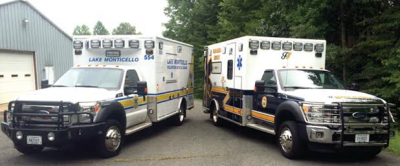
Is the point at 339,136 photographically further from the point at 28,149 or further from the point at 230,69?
the point at 28,149

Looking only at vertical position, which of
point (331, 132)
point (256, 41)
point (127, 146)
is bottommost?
point (127, 146)

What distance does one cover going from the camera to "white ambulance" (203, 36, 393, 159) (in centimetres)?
623

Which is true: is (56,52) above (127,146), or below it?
above

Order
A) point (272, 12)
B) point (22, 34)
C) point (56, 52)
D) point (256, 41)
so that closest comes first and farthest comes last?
point (256, 41)
point (272, 12)
point (22, 34)
point (56, 52)

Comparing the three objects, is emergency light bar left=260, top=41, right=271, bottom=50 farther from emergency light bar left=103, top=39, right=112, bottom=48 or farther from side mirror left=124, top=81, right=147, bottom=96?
emergency light bar left=103, top=39, right=112, bottom=48

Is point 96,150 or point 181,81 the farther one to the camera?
point 181,81

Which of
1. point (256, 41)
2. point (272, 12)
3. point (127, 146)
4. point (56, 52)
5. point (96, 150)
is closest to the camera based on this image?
point (96, 150)

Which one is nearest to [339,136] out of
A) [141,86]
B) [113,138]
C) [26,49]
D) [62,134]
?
[141,86]

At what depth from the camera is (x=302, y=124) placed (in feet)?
21.2

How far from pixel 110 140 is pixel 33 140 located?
57.1 inches

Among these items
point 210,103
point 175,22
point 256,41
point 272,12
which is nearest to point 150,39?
point 256,41

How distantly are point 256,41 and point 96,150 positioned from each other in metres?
4.77

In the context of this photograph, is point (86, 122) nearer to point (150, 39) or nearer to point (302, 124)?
point (150, 39)

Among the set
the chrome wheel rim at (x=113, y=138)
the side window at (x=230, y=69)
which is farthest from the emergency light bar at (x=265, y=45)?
the chrome wheel rim at (x=113, y=138)
